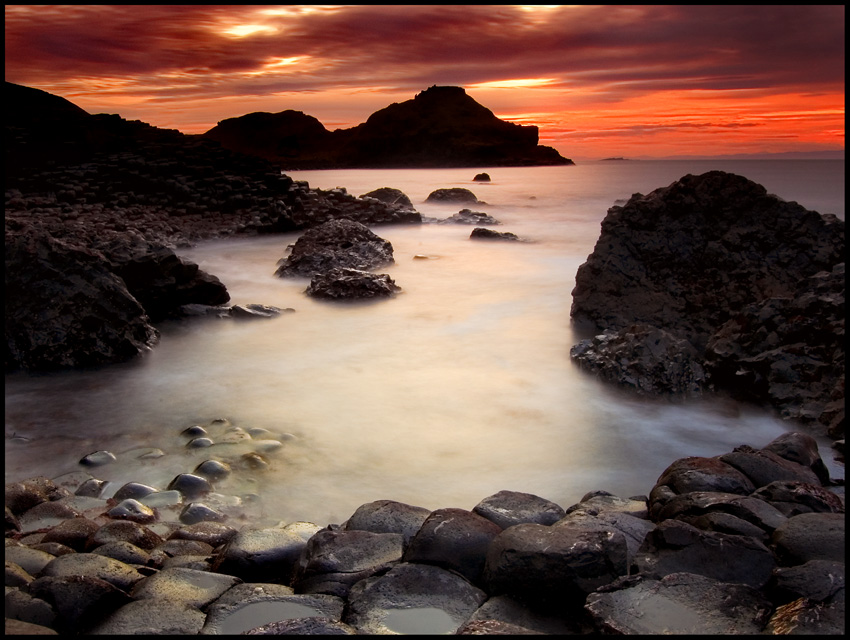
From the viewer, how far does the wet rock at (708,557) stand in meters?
2.03

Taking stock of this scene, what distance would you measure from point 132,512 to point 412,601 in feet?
4.78

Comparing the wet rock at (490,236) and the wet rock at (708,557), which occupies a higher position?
the wet rock at (490,236)

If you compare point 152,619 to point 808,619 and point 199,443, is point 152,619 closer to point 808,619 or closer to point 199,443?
point 808,619

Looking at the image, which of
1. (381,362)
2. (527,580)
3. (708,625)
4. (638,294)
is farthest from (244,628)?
(638,294)

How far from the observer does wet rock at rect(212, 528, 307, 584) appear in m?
2.31

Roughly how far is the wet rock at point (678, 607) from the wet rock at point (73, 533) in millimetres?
1825

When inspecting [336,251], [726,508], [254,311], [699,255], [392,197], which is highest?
[392,197]

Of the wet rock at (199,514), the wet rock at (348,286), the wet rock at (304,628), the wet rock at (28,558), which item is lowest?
the wet rock at (199,514)

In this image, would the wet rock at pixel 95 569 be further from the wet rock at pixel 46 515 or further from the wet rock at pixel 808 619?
the wet rock at pixel 808 619

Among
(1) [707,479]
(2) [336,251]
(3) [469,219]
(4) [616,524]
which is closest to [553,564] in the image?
(4) [616,524]

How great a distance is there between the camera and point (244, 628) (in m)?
1.90

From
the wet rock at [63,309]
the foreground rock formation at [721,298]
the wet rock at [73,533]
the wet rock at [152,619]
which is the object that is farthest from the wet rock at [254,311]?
the wet rock at [152,619]

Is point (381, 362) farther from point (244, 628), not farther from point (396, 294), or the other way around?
point (244, 628)

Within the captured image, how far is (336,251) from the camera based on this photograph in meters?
8.80
